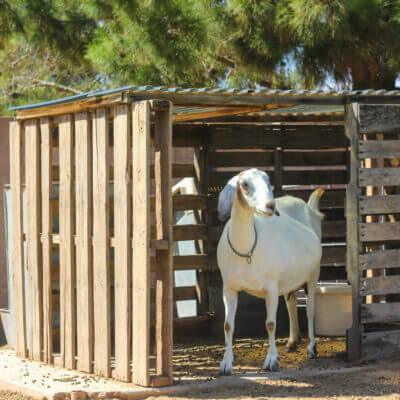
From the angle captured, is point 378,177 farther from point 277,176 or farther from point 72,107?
point 72,107

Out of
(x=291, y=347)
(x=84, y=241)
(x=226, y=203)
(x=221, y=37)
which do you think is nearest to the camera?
(x=226, y=203)

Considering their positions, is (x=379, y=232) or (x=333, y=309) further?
(x=333, y=309)

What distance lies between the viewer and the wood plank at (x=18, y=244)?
7.26m

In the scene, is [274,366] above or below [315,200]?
below

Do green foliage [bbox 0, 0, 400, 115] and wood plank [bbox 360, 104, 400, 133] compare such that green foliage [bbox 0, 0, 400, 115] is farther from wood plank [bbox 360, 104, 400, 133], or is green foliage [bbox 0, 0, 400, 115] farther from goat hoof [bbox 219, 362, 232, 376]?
goat hoof [bbox 219, 362, 232, 376]

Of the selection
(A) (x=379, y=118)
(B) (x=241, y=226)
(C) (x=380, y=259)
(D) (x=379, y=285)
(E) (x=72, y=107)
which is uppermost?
(E) (x=72, y=107)

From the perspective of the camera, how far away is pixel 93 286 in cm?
643

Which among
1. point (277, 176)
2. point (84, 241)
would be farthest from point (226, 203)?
point (277, 176)

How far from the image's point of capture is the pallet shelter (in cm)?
595

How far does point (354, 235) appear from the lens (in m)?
6.78

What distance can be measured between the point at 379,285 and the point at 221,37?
18.5 feet

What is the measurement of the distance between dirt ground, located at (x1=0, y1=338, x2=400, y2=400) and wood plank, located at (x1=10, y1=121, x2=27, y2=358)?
1.20m

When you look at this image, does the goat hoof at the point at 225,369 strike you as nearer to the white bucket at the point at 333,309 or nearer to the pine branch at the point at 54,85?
the white bucket at the point at 333,309

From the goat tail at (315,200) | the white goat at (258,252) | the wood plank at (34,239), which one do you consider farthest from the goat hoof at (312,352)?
the wood plank at (34,239)
